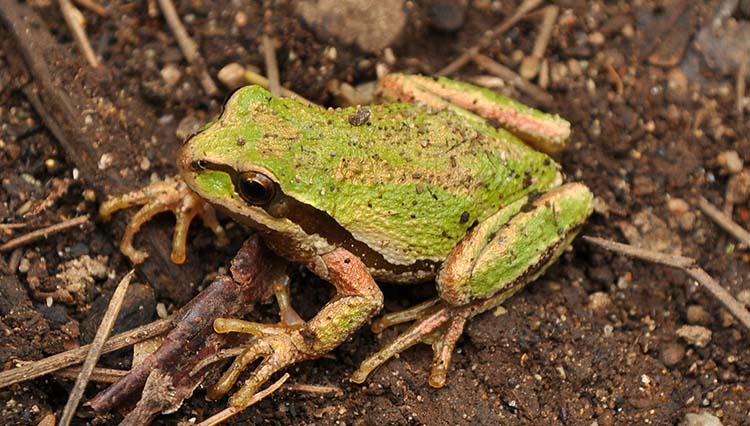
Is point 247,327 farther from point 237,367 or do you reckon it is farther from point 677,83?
point 677,83

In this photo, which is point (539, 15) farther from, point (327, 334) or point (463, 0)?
point (327, 334)

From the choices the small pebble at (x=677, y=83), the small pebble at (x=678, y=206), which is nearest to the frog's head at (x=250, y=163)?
the small pebble at (x=678, y=206)

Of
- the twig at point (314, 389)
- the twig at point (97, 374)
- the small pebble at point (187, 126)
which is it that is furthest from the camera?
the small pebble at point (187, 126)

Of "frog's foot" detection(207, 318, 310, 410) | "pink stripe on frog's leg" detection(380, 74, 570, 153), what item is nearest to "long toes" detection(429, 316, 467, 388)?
"frog's foot" detection(207, 318, 310, 410)

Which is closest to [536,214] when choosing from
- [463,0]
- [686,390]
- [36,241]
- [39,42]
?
[686,390]

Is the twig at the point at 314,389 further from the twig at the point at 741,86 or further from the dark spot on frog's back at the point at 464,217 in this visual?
the twig at the point at 741,86

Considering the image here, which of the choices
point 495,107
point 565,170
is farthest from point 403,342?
point 565,170

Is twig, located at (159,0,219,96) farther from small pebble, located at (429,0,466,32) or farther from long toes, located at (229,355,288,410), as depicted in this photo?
long toes, located at (229,355,288,410)
